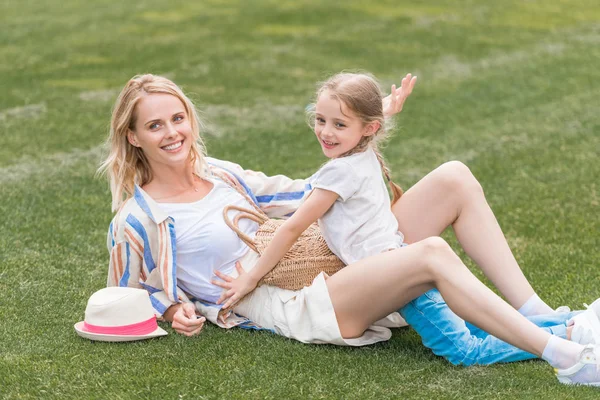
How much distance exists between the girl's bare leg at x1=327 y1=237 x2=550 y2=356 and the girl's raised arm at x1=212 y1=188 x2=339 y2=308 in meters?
0.26

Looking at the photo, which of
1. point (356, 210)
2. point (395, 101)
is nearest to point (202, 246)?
point (356, 210)

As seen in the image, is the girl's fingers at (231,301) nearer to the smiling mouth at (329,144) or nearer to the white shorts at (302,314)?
the white shorts at (302,314)

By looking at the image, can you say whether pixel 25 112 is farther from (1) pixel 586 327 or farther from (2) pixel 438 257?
(1) pixel 586 327

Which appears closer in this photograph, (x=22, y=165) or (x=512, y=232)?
(x=512, y=232)

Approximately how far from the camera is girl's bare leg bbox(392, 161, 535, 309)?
→ 4.29 m

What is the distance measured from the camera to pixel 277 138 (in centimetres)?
864

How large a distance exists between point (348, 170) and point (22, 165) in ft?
14.2

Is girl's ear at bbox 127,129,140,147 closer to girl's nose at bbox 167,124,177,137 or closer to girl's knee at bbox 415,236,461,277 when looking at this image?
girl's nose at bbox 167,124,177,137

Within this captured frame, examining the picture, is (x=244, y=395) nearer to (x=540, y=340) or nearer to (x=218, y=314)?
(x=218, y=314)

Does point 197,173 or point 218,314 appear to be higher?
point 197,173

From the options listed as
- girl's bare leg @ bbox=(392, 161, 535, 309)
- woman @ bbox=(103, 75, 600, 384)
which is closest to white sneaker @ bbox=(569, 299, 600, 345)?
woman @ bbox=(103, 75, 600, 384)

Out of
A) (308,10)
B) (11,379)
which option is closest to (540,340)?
(11,379)

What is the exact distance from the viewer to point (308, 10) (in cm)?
1463

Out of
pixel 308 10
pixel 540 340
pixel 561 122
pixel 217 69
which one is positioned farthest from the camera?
pixel 308 10
